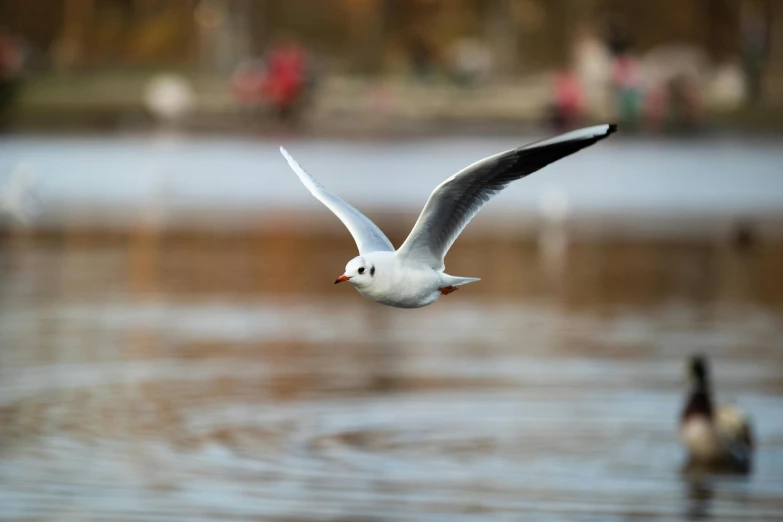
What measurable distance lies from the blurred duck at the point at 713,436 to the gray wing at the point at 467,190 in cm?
580

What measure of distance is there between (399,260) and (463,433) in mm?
6756

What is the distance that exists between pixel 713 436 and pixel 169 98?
36550 millimetres

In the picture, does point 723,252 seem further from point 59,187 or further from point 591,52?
point 591,52

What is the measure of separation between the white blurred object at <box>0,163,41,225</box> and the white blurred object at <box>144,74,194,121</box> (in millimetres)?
16834

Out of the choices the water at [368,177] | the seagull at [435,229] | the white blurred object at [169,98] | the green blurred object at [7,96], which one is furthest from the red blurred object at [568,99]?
the seagull at [435,229]

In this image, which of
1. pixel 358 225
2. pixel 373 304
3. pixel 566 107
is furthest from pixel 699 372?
pixel 566 107

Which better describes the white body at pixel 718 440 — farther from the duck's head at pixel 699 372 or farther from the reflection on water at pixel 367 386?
the duck's head at pixel 699 372

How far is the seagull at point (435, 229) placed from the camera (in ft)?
23.1

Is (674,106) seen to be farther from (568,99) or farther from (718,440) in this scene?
(718,440)

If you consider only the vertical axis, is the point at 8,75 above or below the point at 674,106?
above

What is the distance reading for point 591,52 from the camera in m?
50.6

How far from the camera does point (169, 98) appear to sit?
48531mm

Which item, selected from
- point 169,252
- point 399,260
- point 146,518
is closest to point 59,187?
point 169,252

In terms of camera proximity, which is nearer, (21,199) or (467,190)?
(467,190)
